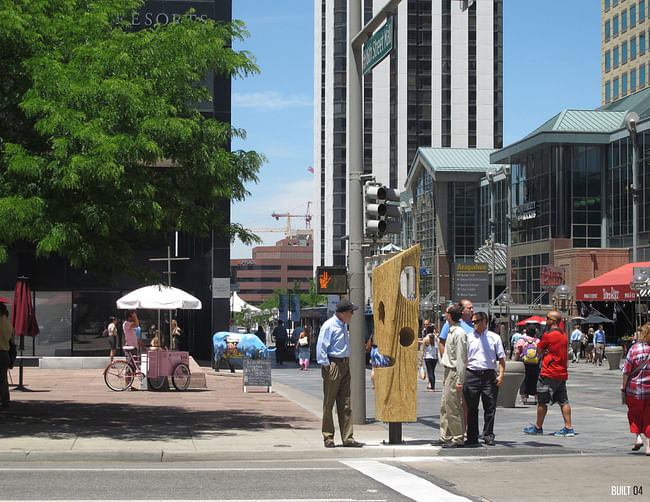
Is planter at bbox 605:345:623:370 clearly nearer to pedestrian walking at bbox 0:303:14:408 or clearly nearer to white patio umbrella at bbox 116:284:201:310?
white patio umbrella at bbox 116:284:201:310

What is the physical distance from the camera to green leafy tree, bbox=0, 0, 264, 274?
1321 cm

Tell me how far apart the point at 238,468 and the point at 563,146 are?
58122 mm

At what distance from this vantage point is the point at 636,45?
92062 mm

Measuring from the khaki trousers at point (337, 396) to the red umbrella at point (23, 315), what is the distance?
12280 mm

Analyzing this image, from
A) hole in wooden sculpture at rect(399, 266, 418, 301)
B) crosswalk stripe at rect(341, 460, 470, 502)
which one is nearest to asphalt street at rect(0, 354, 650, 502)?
crosswalk stripe at rect(341, 460, 470, 502)

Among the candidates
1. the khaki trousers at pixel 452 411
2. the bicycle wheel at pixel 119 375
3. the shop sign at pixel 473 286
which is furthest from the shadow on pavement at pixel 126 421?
the shop sign at pixel 473 286

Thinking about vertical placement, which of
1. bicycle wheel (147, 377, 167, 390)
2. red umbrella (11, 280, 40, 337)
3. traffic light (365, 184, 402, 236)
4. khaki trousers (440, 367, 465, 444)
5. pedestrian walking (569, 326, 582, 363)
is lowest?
pedestrian walking (569, 326, 582, 363)

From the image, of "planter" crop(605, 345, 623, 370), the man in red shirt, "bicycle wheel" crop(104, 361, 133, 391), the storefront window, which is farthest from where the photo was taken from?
"planter" crop(605, 345, 623, 370)

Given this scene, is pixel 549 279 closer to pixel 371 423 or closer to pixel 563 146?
pixel 563 146

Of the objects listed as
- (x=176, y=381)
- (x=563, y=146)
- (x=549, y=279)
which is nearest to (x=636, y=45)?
(x=563, y=146)

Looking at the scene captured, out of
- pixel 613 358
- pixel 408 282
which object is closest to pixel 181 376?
pixel 408 282

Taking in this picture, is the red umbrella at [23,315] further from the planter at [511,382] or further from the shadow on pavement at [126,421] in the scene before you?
the planter at [511,382]

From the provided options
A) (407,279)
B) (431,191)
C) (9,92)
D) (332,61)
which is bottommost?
(407,279)

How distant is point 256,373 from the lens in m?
24.0
